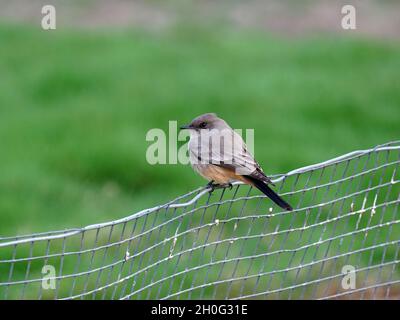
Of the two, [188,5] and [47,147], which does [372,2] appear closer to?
[188,5]

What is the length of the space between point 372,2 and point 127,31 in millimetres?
3650

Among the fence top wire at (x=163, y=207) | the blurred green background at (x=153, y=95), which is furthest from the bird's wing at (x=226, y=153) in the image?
the blurred green background at (x=153, y=95)

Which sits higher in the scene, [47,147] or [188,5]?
[188,5]

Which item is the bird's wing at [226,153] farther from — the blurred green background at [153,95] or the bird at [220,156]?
the blurred green background at [153,95]

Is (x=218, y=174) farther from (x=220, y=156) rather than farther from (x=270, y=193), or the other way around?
(x=270, y=193)

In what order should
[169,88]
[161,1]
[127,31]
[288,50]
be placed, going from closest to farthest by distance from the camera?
[169,88], [288,50], [127,31], [161,1]

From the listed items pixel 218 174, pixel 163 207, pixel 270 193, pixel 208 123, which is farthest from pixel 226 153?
pixel 163 207

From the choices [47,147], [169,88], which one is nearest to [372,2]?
[169,88]

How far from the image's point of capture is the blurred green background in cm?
919

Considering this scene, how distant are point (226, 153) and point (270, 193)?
696 millimetres

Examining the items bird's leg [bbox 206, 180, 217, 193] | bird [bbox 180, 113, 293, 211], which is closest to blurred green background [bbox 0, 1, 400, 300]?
bird [bbox 180, 113, 293, 211]

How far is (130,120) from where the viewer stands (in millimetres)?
10539

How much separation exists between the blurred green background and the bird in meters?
2.27
